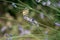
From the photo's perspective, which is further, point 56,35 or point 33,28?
point 33,28

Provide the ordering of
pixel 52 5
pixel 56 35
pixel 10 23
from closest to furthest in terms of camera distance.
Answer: pixel 56 35, pixel 52 5, pixel 10 23

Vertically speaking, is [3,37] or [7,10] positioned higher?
[7,10]

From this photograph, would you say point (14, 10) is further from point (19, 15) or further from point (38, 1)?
point (38, 1)

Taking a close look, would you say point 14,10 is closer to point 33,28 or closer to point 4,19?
point 4,19

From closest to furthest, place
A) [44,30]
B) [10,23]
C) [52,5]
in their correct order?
[52,5], [44,30], [10,23]

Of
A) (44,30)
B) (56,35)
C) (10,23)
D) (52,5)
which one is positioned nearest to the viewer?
(56,35)

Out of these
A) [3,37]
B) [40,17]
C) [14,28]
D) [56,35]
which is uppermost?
[40,17]

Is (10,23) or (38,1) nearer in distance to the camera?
(38,1)

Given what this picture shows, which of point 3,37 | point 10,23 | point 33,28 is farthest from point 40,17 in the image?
point 3,37

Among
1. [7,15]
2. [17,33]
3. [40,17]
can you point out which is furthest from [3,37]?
[40,17]
